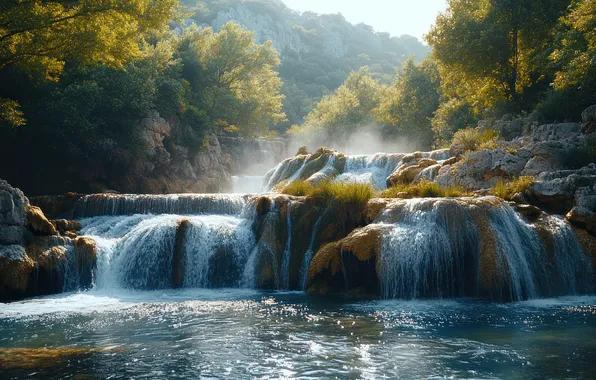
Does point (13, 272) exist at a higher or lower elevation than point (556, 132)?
lower

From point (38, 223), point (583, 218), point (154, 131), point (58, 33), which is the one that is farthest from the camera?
point (154, 131)

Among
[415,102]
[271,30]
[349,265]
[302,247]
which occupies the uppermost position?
[271,30]

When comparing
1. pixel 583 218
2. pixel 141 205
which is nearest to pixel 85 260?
pixel 141 205

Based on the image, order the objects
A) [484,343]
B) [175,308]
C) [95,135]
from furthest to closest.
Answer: [95,135] → [175,308] → [484,343]

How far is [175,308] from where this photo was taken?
1093cm

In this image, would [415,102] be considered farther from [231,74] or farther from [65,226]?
[65,226]

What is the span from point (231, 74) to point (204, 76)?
5218 millimetres

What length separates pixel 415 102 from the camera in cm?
3894

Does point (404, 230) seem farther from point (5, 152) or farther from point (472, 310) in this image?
point (5, 152)

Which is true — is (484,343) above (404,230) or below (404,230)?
below

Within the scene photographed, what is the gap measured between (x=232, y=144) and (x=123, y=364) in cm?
3496

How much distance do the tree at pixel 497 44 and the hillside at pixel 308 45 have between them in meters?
49.3

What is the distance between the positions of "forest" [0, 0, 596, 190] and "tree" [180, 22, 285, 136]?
0.36ft

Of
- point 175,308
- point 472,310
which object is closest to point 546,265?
point 472,310
